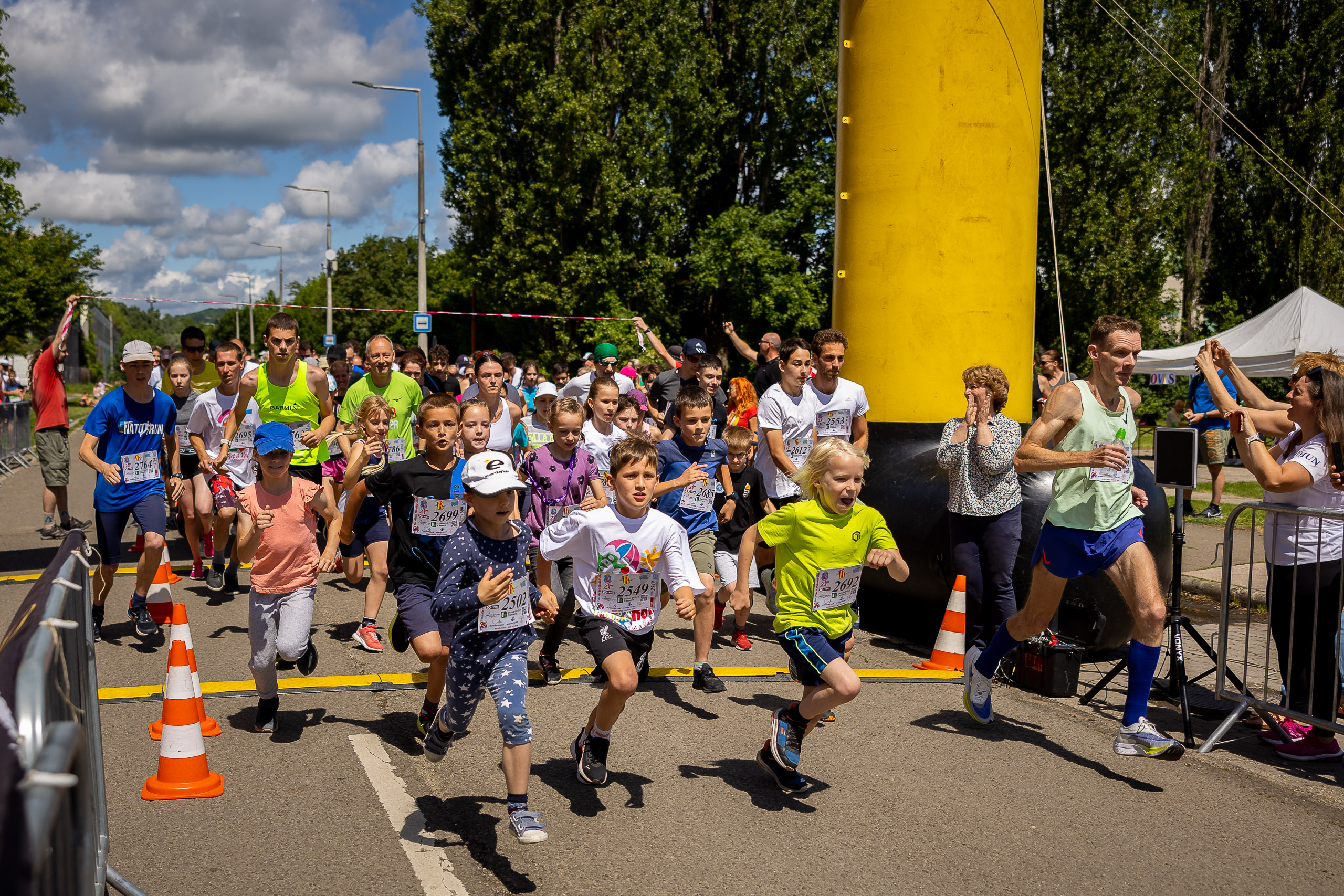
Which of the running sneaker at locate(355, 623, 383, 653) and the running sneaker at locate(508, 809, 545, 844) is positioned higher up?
the running sneaker at locate(508, 809, 545, 844)

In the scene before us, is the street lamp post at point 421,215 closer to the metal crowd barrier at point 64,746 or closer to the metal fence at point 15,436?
the metal fence at point 15,436

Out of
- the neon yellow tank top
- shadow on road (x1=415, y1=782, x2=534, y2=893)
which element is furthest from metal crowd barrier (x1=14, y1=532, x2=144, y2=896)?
the neon yellow tank top

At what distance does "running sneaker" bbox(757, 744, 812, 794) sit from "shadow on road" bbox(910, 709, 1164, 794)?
130 centimetres

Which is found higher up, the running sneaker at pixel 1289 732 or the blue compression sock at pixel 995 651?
the blue compression sock at pixel 995 651

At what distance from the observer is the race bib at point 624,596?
4.78 meters

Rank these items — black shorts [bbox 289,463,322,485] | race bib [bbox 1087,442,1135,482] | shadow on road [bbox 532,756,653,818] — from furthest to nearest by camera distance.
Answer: black shorts [bbox 289,463,322,485] < race bib [bbox 1087,442,1135,482] < shadow on road [bbox 532,756,653,818]

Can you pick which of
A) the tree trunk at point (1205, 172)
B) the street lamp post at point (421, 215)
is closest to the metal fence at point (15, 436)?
the street lamp post at point (421, 215)

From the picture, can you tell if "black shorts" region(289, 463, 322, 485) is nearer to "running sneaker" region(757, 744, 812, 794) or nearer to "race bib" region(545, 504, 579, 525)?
"race bib" region(545, 504, 579, 525)

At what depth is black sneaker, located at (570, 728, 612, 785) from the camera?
15.1ft

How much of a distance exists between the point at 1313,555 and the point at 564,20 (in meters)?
27.6

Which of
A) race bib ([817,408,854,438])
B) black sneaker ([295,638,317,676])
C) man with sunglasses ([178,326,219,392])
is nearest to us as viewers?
black sneaker ([295,638,317,676])

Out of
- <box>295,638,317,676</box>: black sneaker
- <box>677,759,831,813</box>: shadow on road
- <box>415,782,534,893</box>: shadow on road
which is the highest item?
<box>295,638,317,676</box>: black sneaker

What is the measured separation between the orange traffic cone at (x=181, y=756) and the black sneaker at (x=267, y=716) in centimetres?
68

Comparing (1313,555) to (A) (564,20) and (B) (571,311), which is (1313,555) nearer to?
(B) (571,311)
